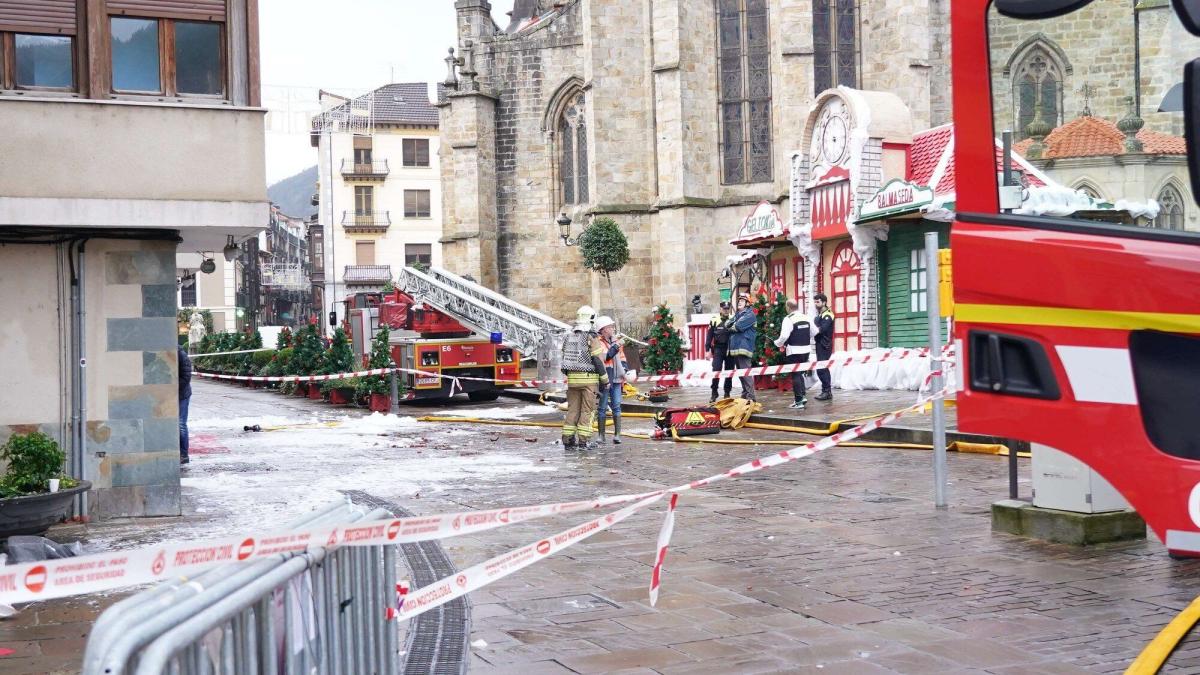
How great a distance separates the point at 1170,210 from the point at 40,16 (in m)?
9.14

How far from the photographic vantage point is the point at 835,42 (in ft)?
113

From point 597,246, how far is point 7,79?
83.8ft

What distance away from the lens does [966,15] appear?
475 centimetres

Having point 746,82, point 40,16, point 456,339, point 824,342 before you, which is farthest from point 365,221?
point 40,16

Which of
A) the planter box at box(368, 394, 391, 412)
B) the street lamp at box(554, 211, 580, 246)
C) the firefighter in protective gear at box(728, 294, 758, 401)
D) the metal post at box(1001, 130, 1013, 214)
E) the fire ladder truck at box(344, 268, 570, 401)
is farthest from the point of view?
the street lamp at box(554, 211, 580, 246)

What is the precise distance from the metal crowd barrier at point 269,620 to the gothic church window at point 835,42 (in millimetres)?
31168

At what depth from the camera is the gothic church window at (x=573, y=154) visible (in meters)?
40.4

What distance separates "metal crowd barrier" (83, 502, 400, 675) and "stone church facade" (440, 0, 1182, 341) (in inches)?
765

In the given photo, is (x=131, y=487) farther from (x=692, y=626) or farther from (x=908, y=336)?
(x=908, y=336)

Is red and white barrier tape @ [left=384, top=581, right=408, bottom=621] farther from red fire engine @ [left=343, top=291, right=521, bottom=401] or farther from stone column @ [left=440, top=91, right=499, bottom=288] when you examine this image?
stone column @ [left=440, top=91, right=499, bottom=288]

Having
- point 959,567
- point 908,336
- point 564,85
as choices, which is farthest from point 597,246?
point 959,567

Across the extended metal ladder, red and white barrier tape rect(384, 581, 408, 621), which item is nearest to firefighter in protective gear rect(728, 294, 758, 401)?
the extended metal ladder

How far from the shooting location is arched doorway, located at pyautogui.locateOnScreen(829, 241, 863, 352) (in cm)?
2458

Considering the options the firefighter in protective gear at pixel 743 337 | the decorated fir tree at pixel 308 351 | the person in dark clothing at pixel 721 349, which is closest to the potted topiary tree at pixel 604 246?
the decorated fir tree at pixel 308 351
